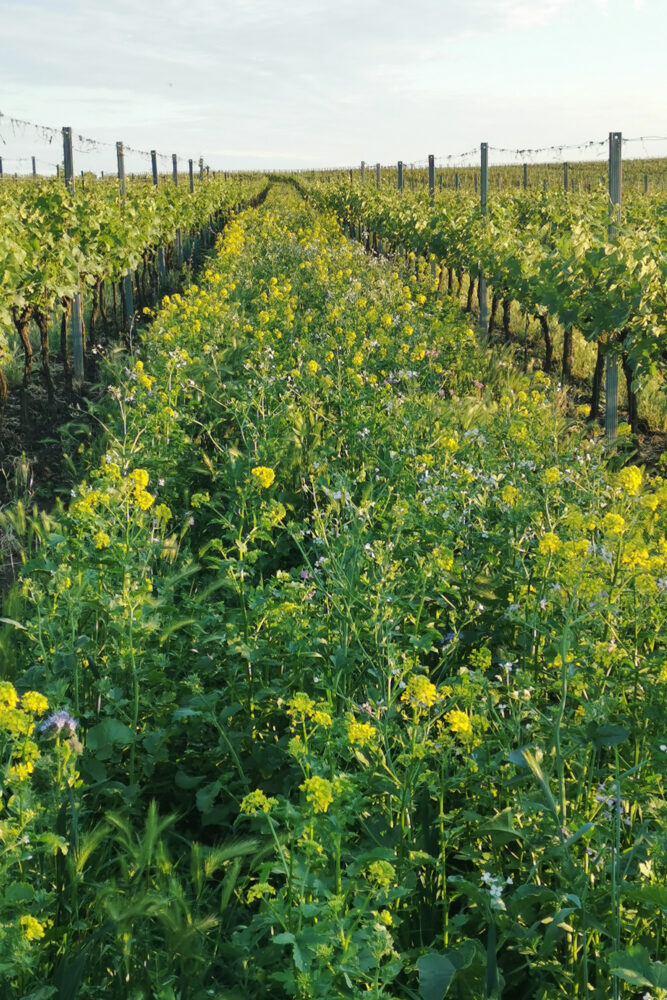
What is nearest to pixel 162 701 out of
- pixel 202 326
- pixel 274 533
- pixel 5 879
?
pixel 5 879

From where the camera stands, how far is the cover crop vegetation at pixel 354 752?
2168mm

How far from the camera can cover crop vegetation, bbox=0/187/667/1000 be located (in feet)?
7.11

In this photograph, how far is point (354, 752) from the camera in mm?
2590

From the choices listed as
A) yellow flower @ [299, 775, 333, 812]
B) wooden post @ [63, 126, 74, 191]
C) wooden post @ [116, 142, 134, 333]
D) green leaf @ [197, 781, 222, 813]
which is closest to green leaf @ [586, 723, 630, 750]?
yellow flower @ [299, 775, 333, 812]

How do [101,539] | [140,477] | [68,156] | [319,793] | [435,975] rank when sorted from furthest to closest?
[68,156] < [140,477] < [101,539] < [435,975] < [319,793]

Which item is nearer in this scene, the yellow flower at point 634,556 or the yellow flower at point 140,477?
the yellow flower at point 634,556

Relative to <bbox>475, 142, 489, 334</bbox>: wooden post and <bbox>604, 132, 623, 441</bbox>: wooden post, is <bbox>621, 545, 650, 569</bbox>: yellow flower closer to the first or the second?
<bbox>604, 132, 623, 441</bbox>: wooden post

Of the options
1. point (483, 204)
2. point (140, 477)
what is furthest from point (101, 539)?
point (483, 204)

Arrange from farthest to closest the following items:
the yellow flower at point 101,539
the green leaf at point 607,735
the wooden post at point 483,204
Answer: the wooden post at point 483,204, the yellow flower at point 101,539, the green leaf at point 607,735

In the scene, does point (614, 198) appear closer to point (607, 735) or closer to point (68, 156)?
point (68, 156)

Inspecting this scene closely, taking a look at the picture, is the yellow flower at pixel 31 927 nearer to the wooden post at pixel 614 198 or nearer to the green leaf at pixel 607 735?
the green leaf at pixel 607 735

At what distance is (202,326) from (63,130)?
19.1 feet

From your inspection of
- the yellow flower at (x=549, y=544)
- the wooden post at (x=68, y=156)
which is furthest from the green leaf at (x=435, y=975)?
the wooden post at (x=68, y=156)

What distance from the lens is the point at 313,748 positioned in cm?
271
